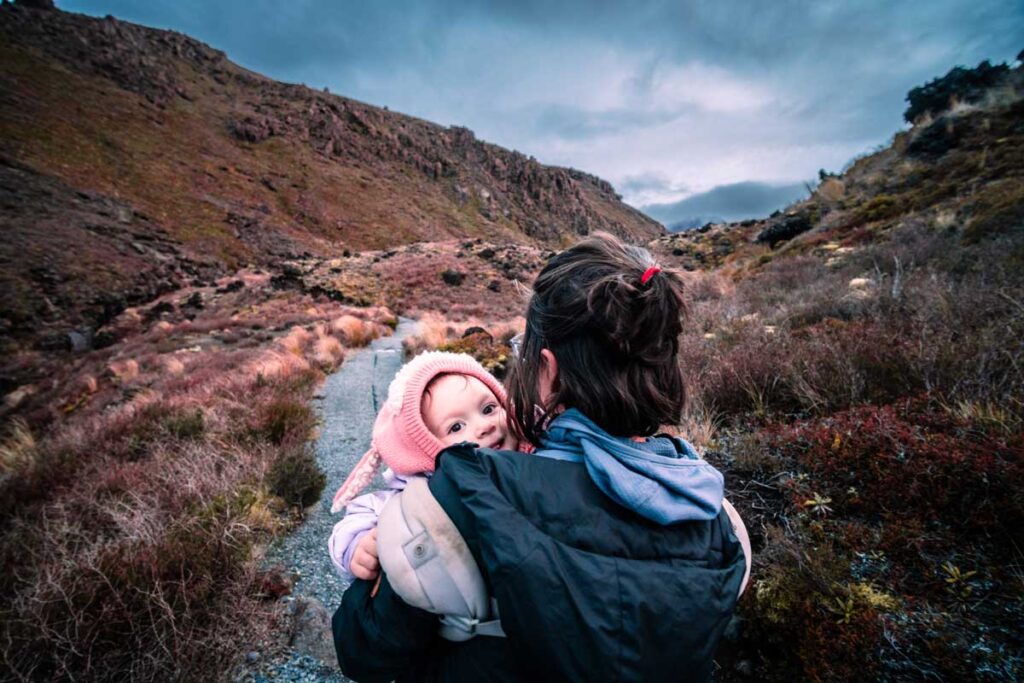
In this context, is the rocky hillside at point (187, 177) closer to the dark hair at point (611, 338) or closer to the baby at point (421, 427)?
the baby at point (421, 427)

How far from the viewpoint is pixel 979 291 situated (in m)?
3.96

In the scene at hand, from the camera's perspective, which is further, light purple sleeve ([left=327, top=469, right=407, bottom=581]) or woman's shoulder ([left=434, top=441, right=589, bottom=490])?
light purple sleeve ([left=327, top=469, right=407, bottom=581])

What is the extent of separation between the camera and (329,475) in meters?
4.62

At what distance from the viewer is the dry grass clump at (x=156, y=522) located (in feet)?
6.85

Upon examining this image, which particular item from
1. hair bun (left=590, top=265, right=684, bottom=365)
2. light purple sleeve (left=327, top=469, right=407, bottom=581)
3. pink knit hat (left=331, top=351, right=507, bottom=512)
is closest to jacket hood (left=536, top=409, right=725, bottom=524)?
hair bun (left=590, top=265, right=684, bottom=365)

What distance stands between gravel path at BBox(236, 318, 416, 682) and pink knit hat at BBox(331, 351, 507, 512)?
5.15ft

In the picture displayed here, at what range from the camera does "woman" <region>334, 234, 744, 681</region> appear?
2.40ft

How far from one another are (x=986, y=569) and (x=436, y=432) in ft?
8.17

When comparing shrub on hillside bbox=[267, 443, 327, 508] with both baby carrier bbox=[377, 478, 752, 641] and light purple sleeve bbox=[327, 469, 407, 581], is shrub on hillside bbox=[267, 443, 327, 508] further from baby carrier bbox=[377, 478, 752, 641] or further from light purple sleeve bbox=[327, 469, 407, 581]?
baby carrier bbox=[377, 478, 752, 641]

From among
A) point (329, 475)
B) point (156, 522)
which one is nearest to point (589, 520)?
point (156, 522)

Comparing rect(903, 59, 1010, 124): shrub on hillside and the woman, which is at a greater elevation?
rect(903, 59, 1010, 124): shrub on hillside

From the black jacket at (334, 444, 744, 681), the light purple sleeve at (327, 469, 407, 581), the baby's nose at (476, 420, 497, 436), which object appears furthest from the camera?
the baby's nose at (476, 420, 497, 436)

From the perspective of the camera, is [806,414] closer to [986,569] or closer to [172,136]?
[986,569]

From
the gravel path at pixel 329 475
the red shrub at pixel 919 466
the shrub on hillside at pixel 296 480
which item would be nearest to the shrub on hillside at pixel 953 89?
the red shrub at pixel 919 466
